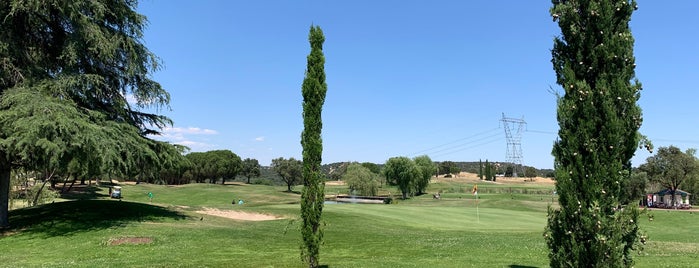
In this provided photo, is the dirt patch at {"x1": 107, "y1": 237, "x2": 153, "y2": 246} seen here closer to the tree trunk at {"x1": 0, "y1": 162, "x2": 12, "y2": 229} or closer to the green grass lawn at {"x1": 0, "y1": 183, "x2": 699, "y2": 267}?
the green grass lawn at {"x1": 0, "y1": 183, "x2": 699, "y2": 267}

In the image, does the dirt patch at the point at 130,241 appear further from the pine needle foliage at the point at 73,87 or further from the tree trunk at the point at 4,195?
the tree trunk at the point at 4,195

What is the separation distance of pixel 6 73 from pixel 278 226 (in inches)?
563

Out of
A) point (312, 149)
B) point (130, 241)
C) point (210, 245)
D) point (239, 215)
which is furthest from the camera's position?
point (239, 215)

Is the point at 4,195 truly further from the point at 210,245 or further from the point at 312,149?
the point at 312,149

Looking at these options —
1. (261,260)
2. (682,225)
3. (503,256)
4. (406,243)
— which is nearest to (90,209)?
(261,260)

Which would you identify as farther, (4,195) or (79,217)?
(79,217)

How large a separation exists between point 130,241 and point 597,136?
15.7m

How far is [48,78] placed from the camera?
21562 millimetres

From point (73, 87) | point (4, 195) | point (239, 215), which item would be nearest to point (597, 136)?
point (73, 87)

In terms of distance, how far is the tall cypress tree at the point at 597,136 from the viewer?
749 cm

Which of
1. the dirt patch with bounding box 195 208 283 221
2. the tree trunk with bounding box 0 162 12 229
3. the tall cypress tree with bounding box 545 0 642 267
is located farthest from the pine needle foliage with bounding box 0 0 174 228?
the tall cypress tree with bounding box 545 0 642 267

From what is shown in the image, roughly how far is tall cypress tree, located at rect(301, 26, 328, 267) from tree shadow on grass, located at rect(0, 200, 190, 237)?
13058mm

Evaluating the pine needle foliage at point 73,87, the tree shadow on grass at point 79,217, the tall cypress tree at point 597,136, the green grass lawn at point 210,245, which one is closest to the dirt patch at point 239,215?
the green grass lawn at point 210,245

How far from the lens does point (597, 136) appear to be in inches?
299
